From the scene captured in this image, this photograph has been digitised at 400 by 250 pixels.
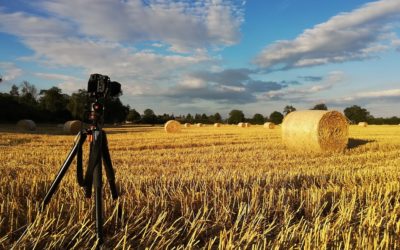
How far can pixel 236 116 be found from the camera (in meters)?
Result: 82.5

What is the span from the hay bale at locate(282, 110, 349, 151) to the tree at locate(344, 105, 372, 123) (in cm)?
6256

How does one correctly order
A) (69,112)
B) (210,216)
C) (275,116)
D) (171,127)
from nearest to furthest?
(210,216)
(171,127)
(69,112)
(275,116)

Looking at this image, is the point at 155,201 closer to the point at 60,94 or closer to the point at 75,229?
the point at 75,229

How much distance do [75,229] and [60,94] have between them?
216 ft

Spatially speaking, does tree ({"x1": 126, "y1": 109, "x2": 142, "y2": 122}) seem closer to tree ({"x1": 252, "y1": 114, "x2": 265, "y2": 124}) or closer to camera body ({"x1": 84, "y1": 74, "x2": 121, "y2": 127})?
tree ({"x1": 252, "y1": 114, "x2": 265, "y2": 124})

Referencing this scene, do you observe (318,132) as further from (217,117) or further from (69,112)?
(217,117)

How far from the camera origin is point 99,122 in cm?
365

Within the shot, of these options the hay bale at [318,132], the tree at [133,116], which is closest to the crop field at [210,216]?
the hay bale at [318,132]

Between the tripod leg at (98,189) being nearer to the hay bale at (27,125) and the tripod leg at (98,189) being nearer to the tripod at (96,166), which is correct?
the tripod at (96,166)

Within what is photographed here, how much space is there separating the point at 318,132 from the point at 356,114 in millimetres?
71530

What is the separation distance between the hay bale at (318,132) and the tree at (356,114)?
62559mm

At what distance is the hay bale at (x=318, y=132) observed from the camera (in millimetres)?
14562

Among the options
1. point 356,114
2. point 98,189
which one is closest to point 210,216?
point 98,189

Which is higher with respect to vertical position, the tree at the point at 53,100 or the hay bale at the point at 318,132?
the tree at the point at 53,100
